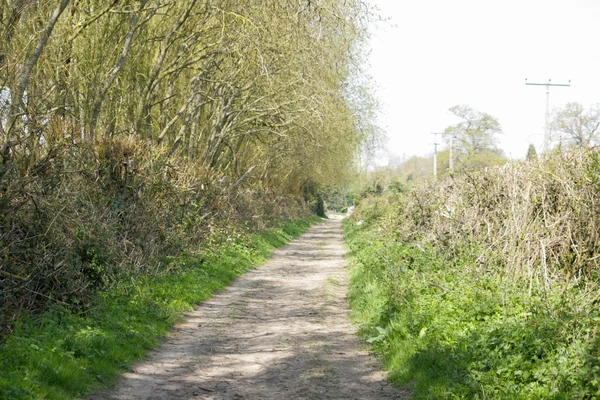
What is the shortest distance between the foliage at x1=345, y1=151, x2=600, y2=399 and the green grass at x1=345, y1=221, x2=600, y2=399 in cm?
2

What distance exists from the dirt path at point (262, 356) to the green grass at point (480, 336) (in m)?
0.45

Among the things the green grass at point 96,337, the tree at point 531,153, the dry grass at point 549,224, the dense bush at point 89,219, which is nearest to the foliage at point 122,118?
the dense bush at point 89,219

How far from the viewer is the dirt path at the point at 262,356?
6773mm

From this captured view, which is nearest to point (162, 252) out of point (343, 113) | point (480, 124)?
point (343, 113)

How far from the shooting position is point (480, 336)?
279 inches

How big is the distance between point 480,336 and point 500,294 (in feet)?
4.81

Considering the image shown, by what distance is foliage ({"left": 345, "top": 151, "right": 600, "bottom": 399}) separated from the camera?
A: 6.03m

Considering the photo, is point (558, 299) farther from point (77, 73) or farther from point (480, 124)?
point (480, 124)

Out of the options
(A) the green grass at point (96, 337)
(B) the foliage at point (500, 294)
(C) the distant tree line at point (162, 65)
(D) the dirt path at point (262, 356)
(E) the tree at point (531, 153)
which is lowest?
(D) the dirt path at point (262, 356)

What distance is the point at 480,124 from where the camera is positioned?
78.4 meters

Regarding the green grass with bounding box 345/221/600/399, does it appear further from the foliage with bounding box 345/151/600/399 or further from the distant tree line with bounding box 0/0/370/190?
the distant tree line with bounding box 0/0/370/190

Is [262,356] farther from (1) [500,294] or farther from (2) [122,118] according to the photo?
(2) [122,118]

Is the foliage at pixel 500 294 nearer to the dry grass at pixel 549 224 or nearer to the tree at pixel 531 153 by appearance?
the dry grass at pixel 549 224

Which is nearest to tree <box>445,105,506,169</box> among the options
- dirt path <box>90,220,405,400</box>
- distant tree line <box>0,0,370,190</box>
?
distant tree line <box>0,0,370,190</box>
